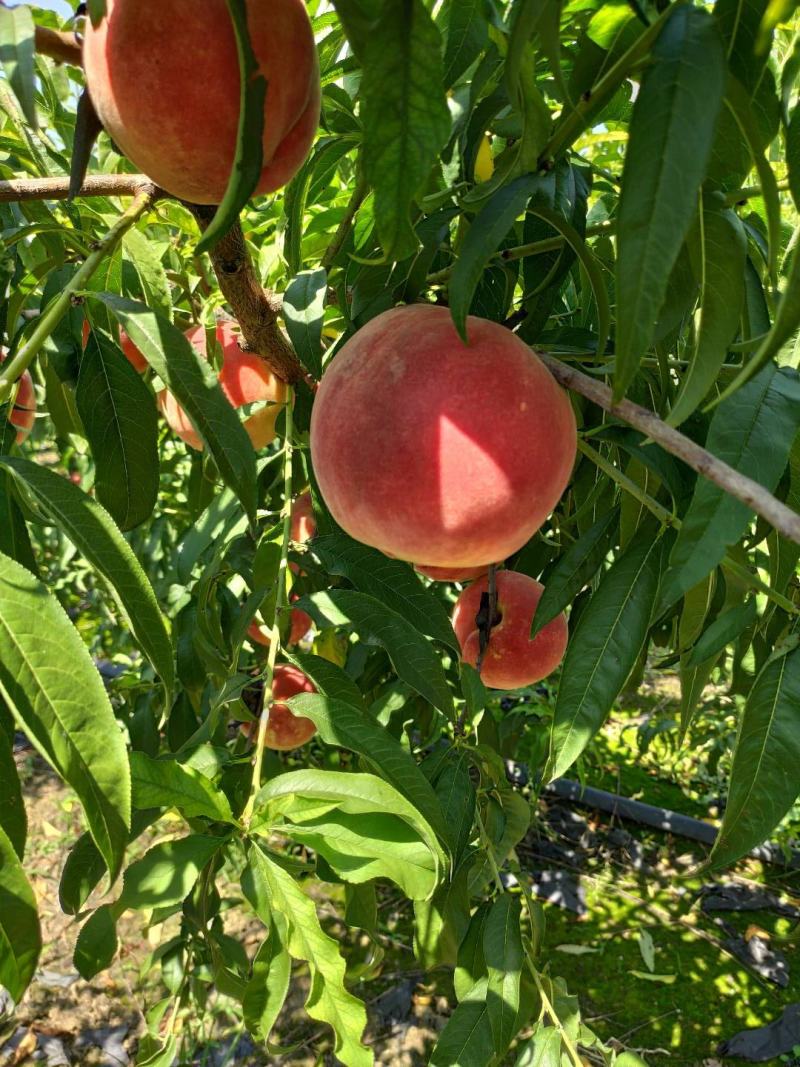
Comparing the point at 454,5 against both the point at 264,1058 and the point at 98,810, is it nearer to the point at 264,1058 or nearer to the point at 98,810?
the point at 98,810

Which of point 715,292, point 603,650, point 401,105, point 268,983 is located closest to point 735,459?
point 715,292

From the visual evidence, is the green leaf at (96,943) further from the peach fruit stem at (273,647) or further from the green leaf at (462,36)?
the green leaf at (462,36)

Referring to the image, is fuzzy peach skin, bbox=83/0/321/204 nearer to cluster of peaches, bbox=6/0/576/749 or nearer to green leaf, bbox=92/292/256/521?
cluster of peaches, bbox=6/0/576/749

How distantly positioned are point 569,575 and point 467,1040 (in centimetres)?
58

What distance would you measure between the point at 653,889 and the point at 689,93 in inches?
120

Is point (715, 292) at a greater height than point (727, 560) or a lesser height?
greater

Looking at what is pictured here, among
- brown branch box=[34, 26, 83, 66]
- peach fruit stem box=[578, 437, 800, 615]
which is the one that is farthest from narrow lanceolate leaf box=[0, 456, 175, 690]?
peach fruit stem box=[578, 437, 800, 615]

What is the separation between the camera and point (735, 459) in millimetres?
638

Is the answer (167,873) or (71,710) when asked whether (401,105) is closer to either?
(71,710)

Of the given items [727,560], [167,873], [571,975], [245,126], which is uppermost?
[245,126]

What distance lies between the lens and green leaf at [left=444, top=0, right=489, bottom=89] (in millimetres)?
665

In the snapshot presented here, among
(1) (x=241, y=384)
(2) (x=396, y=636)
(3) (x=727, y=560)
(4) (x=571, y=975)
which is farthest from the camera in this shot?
(4) (x=571, y=975)

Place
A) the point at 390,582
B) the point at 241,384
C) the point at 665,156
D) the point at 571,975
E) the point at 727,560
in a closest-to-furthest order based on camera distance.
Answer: the point at 665,156, the point at 727,560, the point at 390,582, the point at 241,384, the point at 571,975

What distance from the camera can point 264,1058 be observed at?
2.21 m
